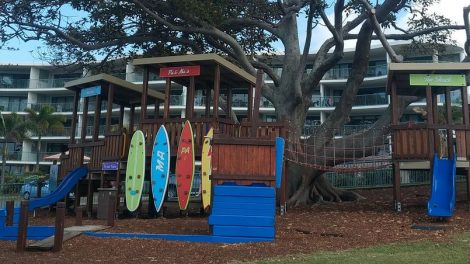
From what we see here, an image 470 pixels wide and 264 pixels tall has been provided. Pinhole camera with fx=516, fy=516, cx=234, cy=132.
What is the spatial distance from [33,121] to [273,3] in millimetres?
34670

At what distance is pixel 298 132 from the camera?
18.9 metres

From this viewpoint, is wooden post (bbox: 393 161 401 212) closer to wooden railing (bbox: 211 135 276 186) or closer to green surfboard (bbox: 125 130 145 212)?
wooden railing (bbox: 211 135 276 186)

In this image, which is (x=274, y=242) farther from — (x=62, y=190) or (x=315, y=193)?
(x=315, y=193)

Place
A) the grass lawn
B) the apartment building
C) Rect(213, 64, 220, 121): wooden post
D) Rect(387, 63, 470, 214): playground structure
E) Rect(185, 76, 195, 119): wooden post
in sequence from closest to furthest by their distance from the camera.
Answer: the grass lawn, Rect(387, 63, 470, 214): playground structure, Rect(213, 64, 220, 121): wooden post, Rect(185, 76, 195, 119): wooden post, the apartment building

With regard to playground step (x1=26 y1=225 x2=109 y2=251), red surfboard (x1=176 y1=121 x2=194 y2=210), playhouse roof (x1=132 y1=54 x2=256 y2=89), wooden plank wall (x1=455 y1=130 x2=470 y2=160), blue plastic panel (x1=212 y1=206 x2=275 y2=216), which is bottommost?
playground step (x1=26 y1=225 x2=109 y2=251)

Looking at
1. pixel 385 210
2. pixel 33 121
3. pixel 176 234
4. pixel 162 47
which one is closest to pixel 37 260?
pixel 176 234

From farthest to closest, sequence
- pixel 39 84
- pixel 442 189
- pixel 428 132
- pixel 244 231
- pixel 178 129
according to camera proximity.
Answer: pixel 39 84, pixel 178 129, pixel 428 132, pixel 442 189, pixel 244 231

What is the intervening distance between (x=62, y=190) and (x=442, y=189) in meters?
11.5

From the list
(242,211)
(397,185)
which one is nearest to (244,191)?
(242,211)

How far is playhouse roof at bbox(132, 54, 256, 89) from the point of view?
48.5 feet

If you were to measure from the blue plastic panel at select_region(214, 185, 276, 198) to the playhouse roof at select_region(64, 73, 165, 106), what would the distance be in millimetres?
8366

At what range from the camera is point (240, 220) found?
10172 mm

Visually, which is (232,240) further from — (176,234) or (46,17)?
(46,17)

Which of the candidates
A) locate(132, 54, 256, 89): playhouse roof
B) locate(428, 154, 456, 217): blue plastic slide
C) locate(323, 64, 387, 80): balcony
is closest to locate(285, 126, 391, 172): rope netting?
locate(132, 54, 256, 89): playhouse roof
